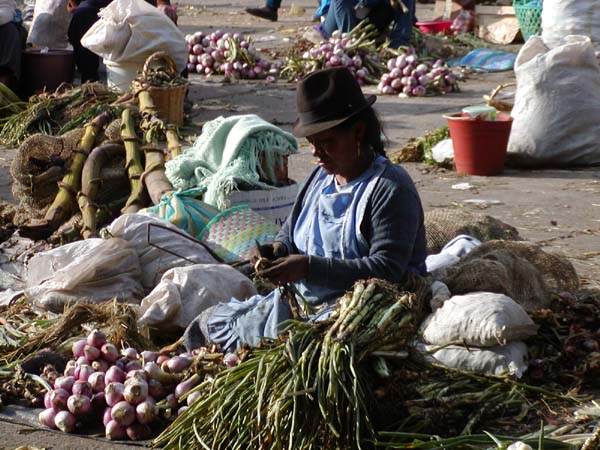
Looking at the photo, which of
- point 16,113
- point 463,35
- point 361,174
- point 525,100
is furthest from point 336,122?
point 463,35

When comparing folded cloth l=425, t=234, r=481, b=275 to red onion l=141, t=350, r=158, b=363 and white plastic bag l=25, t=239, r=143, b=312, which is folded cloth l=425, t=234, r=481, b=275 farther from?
white plastic bag l=25, t=239, r=143, b=312

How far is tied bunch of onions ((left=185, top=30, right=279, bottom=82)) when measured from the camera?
471 inches

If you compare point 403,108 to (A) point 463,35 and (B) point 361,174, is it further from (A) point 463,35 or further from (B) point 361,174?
(B) point 361,174

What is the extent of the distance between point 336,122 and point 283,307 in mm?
736

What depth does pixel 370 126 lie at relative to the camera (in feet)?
12.8

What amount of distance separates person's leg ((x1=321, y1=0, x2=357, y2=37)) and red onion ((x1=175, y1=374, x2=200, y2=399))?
8719 millimetres

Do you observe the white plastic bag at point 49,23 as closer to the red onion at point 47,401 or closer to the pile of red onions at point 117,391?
the pile of red onions at point 117,391

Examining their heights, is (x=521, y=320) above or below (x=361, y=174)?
below

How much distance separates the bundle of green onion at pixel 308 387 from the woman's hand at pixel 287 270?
0.94 feet

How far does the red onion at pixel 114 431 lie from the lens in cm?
363

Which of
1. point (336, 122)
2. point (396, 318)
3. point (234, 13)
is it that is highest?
point (336, 122)

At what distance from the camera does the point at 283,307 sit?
13.0 feet

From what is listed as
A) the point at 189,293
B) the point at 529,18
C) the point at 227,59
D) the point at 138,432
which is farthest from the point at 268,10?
the point at 138,432

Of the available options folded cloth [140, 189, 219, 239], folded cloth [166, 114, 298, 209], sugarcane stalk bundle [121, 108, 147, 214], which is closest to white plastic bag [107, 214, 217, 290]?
folded cloth [140, 189, 219, 239]
